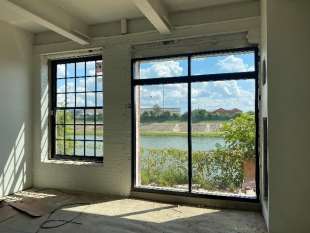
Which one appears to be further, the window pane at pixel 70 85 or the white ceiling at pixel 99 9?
the window pane at pixel 70 85

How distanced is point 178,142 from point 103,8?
2.58 meters

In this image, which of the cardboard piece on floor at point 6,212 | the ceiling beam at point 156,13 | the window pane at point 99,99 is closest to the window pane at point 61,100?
the window pane at point 99,99

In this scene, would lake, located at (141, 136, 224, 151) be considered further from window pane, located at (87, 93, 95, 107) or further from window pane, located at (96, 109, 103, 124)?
window pane, located at (87, 93, 95, 107)

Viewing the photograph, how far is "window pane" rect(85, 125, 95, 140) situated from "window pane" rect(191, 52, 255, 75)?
231 cm

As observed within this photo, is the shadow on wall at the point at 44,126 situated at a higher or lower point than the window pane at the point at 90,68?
lower

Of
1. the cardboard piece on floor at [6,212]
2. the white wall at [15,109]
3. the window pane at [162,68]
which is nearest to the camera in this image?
the cardboard piece on floor at [6,212]

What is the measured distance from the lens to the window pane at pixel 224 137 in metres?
4.40

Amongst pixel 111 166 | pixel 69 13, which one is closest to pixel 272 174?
pixel 111 166

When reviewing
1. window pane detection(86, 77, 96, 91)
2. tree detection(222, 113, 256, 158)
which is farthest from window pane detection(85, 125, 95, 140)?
tree detection(222, 113, 256, 158)

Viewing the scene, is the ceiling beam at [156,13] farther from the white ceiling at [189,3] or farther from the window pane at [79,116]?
the window pane at [79,116]

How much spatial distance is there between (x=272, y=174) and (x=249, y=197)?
1.17 m

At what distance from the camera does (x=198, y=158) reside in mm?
4707

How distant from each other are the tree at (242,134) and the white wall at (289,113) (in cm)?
107

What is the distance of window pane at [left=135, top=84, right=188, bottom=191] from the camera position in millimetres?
4805
